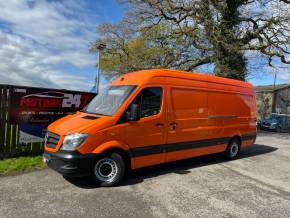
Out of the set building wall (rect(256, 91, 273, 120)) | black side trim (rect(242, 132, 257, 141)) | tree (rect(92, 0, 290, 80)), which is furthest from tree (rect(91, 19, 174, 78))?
building wall (rect(256, 91, 273, 120))

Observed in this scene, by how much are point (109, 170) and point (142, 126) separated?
1195mm

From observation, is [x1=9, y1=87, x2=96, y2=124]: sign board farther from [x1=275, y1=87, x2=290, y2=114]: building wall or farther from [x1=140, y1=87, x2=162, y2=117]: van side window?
[x1=275, y1=87, x2=290, y2=114]: building wall

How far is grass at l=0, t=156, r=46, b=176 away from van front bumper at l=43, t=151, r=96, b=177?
77.2 inches

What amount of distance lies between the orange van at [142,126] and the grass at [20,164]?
4.72 feet

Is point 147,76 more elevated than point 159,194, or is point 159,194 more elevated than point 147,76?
point 147,76

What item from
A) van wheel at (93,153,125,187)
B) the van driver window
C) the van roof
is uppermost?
the van roof

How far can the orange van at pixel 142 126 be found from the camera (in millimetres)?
6227

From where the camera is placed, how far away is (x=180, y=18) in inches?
830

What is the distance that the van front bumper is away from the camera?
19.9 ft

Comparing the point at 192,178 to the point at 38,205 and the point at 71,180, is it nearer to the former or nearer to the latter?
the point at 71,180

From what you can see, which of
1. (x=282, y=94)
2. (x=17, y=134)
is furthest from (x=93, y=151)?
(x=282, y=94)

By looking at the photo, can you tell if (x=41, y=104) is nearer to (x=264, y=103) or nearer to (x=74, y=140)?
(x=74, y=140)

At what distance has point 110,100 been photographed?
23.7 feet

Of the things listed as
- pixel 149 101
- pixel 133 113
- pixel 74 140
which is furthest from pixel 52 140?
pixel 149 101
